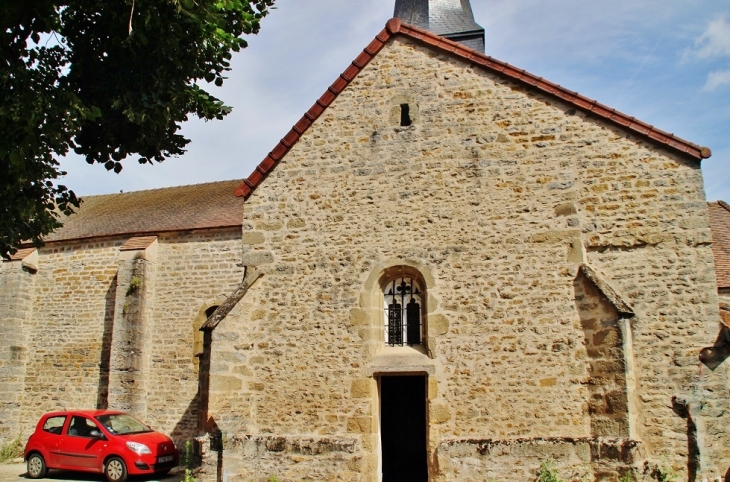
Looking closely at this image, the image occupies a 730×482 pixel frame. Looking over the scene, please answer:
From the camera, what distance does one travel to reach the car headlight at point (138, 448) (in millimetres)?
11617

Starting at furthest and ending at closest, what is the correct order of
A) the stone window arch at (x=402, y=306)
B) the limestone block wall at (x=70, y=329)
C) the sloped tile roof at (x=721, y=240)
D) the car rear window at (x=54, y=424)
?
the limestone block wall at (x=70, y=329) < the car rear window at (x=54, y=424) < the sloped tile roof at (x=721, y=240) < the stone window arch at (x=402, y=306)

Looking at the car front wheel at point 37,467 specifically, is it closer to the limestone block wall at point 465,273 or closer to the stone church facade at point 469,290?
the stone church facade at point 469,290

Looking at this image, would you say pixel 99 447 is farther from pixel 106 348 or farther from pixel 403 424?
pixel 403 424

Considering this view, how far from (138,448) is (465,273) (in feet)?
23.1

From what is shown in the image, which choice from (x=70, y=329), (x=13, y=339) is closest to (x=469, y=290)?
(x=70, y=329)

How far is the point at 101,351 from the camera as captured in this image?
53.4 ft

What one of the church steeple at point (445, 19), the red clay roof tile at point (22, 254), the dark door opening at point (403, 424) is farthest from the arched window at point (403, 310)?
the red clay roof tile at point (22, 254)

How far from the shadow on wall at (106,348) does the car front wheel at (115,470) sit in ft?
14.3

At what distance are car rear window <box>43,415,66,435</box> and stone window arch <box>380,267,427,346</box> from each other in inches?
287

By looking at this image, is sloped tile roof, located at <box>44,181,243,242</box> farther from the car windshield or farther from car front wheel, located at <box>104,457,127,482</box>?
car front wheel, located at <box>104,457,127,482</box>

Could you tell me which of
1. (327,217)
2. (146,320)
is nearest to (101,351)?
(146,320)

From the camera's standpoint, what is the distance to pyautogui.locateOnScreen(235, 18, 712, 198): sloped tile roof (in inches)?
353

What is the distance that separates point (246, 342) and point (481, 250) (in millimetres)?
3822

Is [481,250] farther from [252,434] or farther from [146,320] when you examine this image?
[146,320]
